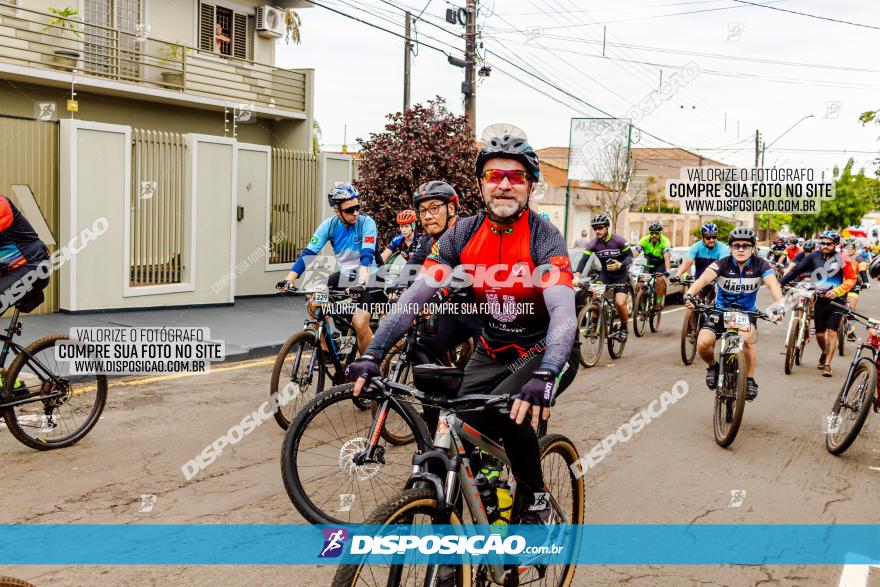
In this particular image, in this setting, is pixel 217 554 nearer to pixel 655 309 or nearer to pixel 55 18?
pixel 655 309

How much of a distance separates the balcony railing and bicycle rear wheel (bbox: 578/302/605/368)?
461 inches

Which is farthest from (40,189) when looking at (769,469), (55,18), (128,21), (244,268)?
(769,469)

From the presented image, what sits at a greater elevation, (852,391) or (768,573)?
(852,391)

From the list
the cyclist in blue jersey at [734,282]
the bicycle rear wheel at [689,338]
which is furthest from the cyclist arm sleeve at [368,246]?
the bicycle rear wheel at [689,338]

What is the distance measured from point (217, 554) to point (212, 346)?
21.9ft

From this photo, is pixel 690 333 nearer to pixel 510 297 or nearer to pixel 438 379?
pixel 510 297

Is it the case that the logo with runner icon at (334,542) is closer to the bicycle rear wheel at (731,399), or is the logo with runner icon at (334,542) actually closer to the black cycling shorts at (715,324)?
the bicycle rear wheel at (731,399)

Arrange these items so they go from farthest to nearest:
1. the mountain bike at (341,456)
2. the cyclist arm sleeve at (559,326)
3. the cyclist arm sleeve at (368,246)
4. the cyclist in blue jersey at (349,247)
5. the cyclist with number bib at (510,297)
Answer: the cyclist arm sleeve at (368,246)
the cyclist in blue jersey at (349,247)
the mountain bike at (341,456)
the cyclist with number bib at (510,297)
the cyclist arm sleeve at (559,326)

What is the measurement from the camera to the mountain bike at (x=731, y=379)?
23.4 feet

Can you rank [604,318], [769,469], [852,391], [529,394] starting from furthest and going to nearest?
[604,318]
[852,391]
[769,469]
[529,394]

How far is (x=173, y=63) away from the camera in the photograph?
777 inches

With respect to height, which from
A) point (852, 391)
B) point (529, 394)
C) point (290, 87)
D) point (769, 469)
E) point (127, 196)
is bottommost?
point (769, 469)

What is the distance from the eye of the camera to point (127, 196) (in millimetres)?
13578

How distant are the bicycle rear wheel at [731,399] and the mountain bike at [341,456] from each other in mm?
3172
